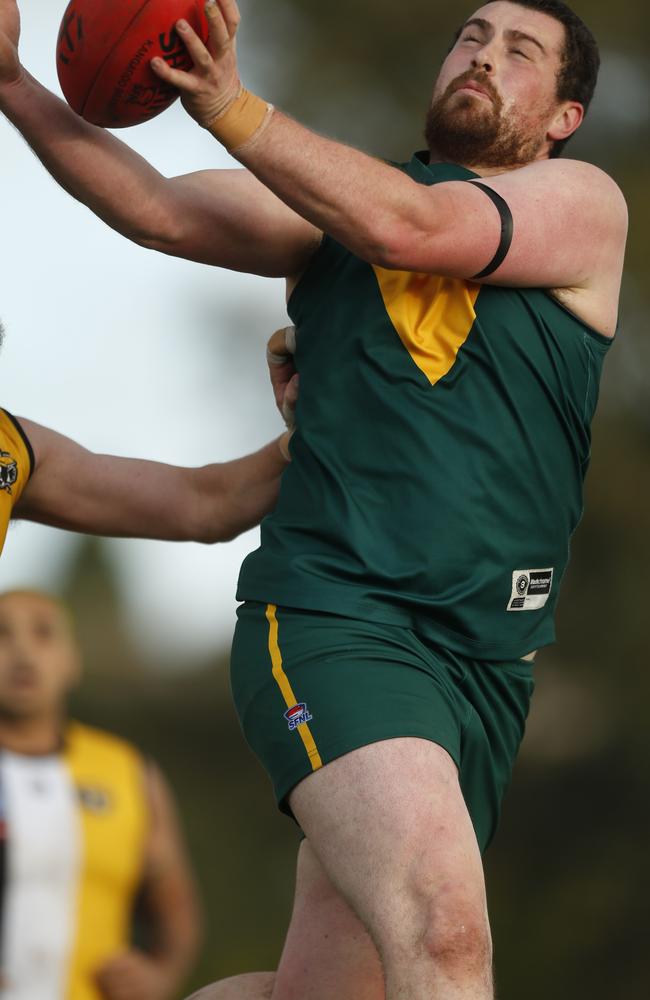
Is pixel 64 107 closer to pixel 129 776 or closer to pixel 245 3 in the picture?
pixel 129 776

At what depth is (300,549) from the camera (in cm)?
336

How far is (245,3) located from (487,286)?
12.6 meters

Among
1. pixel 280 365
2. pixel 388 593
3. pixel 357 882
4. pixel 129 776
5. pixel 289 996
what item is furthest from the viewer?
pixel 129 776

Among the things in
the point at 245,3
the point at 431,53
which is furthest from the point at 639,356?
the point at 245,3

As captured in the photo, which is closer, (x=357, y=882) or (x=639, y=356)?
(x=357, y=882)

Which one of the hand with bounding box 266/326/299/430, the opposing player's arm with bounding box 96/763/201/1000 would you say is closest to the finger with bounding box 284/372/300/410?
the hand with bounding box 266/326/299/430

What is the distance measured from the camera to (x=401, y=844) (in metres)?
2.88

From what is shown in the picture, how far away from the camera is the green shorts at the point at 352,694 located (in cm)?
307

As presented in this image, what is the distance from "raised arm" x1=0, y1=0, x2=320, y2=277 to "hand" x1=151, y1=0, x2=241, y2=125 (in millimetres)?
427

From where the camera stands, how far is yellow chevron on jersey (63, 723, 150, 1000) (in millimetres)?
5762

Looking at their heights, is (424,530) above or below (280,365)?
below

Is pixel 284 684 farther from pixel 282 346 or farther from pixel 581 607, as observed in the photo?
pixel 581 607

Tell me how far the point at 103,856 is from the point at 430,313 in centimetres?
330

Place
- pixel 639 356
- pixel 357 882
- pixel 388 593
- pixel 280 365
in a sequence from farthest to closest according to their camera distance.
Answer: pixel 639 356
pixel 280 365
pixel 388 593
pixel 357 882
